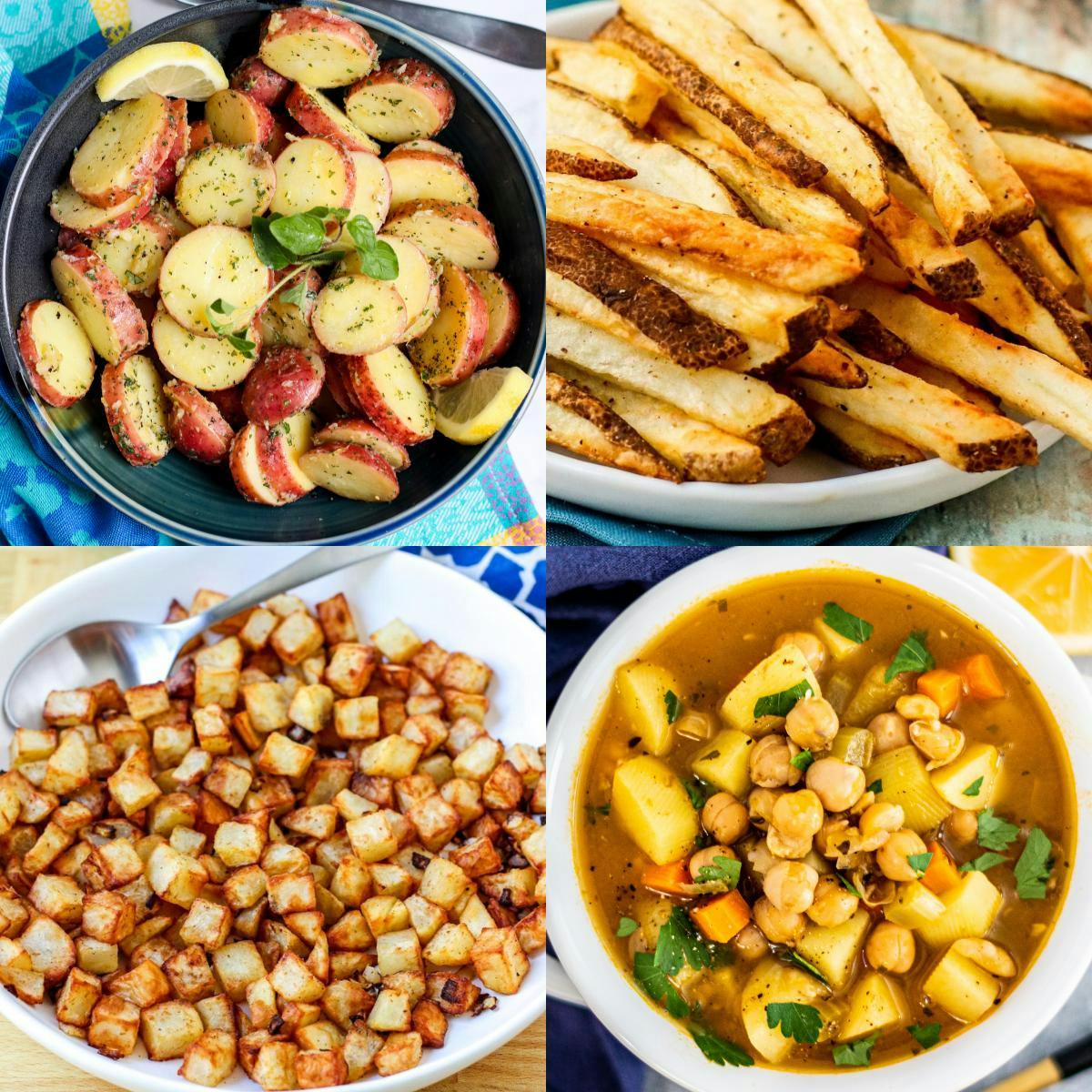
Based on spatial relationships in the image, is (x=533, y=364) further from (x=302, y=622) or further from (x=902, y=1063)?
(x=902, y=1063)

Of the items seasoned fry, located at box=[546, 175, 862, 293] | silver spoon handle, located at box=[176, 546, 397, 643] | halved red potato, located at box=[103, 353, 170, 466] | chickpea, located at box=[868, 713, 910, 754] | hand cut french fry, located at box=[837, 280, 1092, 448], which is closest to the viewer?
seasoned fry, located at box=[546, 175, 862, 293]

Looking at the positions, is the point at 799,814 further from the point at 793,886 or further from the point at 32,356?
the point at 32,356

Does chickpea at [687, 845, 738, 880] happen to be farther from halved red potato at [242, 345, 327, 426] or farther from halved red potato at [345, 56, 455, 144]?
halved red potato at [345, 56, 455, 144]

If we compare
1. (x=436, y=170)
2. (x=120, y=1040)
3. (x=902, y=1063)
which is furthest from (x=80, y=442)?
(x=902, y=1063)

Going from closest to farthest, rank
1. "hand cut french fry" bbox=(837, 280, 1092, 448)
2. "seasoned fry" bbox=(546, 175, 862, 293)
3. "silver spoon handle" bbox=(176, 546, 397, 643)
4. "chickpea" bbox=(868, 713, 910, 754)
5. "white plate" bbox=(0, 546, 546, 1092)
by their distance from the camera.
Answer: "seasoned fry" bbox=(546, 175, 862, 293)
"hand cut french fry" bbox=(837, 280, 1092, 448)
"chickpea" bbox=(868, 713, 910, 754)
"white plate" bbox=(0, 546, 546, 1092)
"silver spoon handle" bbox=(176, 546, 397, 643)

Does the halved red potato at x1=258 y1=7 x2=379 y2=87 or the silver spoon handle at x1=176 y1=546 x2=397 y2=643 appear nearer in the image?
the halved red potato at x1=258 y1=7 x2=379 y2=87

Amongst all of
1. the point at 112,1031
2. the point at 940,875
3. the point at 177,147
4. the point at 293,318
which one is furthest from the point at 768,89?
the point at 112,1031

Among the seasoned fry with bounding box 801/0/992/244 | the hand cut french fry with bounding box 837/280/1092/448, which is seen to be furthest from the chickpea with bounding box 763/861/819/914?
the seasoned fry with bounding box 801/0/992/244
